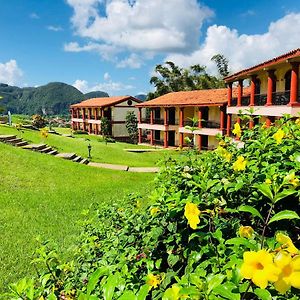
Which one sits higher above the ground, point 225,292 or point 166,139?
point 225,292

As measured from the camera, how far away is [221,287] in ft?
4.15

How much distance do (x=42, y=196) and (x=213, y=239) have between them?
8.83 m

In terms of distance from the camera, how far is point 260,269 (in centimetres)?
102

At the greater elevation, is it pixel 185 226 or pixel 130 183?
pixel 185 226

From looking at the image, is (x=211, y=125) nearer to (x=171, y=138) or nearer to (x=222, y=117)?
(x=222, y=117)

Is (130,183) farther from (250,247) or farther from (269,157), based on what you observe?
(250,247)

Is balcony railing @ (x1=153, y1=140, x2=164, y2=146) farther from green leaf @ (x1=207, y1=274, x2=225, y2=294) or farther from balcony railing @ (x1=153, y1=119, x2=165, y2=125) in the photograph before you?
green leaf @ (x1=207, y1=274, x2=225, y2=294)

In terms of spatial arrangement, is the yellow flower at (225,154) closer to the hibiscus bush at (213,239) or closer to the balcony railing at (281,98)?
the hibiscus bush at (213,239)

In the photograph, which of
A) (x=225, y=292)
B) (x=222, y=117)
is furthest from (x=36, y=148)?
(x=225, y=292)

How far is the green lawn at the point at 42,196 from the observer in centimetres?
623

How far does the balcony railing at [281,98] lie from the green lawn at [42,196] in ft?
30.7

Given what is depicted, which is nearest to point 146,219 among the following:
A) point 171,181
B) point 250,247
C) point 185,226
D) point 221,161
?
point 171,181

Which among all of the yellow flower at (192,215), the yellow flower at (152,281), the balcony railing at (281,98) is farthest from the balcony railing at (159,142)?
the yellow flower at (192,215)

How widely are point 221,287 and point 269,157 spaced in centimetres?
158
